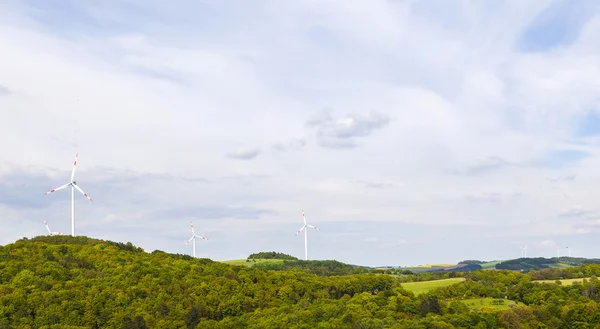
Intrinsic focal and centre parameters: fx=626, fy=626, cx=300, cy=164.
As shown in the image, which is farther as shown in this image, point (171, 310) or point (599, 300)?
point (599, 300)

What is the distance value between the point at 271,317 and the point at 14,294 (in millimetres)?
68571

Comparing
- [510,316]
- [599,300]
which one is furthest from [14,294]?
[599,300]

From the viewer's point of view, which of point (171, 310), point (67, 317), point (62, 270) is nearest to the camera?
point (67, 317)

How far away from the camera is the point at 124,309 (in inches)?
6865

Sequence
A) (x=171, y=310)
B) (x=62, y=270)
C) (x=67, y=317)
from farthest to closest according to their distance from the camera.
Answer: (x=62, y=270), (x=171, y=310), (x=67, y=317)

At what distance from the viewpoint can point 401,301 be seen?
7702 inches

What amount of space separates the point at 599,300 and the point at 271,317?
10594cm

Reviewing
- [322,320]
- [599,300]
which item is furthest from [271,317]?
[599,300]

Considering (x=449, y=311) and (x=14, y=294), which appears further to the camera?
(x=449, y=311)

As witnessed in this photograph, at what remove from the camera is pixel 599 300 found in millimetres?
197250

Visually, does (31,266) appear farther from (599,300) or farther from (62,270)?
(599,300)

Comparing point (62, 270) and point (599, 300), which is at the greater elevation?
point (62, 270)

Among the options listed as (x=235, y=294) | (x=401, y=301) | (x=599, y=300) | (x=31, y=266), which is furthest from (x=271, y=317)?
(x=599, y=300)

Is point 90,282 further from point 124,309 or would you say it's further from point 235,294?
point 235,294
